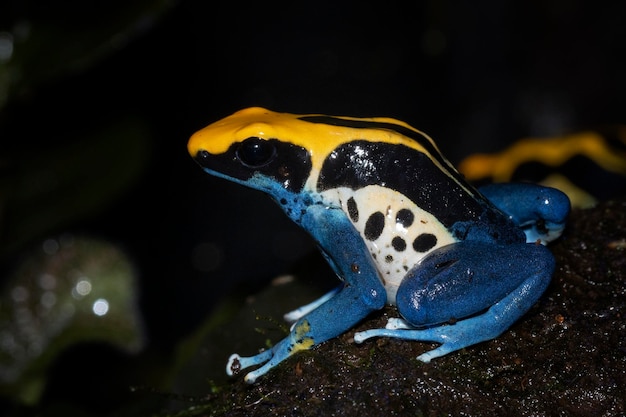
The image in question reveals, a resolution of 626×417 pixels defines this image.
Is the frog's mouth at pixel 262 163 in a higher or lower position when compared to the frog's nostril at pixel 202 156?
lower

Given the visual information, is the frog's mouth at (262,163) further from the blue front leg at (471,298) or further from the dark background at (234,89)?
the dark background at (234,89)

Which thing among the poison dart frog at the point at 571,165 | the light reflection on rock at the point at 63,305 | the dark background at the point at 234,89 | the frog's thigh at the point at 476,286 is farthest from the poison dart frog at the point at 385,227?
the light reflection on rock at the point at 63,305

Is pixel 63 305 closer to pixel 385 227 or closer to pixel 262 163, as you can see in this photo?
pixel 262 163

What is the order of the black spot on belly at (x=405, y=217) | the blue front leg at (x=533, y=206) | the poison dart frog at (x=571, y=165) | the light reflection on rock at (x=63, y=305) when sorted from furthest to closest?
the light reflection on rock at (x=63, y=305)
the poison dart frog at (x=571, y=165)
the blue front leg at (x=533, y=206)
the black spot on belly at (x=405, y=217)

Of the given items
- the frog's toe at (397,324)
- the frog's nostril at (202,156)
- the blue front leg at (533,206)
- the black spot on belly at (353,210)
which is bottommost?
the frog's toe at (397,324)

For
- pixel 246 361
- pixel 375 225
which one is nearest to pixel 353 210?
pixel 375 225

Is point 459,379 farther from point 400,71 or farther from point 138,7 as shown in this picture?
point 400,71

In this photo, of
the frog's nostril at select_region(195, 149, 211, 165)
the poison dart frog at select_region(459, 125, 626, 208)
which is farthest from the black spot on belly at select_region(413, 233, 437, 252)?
the poison dart frog at select_region(459, 125, 626, 208)

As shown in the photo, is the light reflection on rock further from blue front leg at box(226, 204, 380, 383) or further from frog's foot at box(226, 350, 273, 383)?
blue front leg at box(226, 204, 380, 383)

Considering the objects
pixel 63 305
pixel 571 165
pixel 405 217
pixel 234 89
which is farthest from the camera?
pixel 234 89
